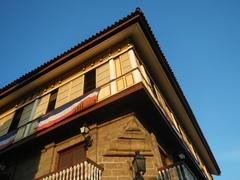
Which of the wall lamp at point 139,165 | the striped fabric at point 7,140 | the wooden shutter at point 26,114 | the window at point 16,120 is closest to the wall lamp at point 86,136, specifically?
the wall lamp at point 139,165

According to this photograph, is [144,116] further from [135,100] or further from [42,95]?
[42,95]

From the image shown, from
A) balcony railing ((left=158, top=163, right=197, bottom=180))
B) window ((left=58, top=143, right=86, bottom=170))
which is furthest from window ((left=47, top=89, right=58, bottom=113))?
balcony railing ((left=158, top=163, right=197, bottom=180))

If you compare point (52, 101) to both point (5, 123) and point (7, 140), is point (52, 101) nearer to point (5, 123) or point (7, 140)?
point (7, 140)

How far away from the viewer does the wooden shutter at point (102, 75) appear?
981cm

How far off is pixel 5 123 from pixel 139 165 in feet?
29.2

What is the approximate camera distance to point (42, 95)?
12.0 meters

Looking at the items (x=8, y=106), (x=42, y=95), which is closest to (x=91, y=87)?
(x=42, y=95)

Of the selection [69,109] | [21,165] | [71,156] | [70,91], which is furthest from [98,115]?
[21,165]

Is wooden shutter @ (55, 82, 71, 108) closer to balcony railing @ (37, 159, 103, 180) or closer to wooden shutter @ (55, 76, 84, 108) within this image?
wooden shutter @ (55, 76, 84, 108)

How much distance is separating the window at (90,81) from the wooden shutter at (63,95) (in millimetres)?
1009

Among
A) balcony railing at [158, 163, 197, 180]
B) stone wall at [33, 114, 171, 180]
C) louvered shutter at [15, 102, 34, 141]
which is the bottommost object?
balcony railing at [158, 163, 197, 180]

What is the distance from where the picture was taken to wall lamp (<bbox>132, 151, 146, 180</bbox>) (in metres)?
6.49

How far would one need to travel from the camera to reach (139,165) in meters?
6.54

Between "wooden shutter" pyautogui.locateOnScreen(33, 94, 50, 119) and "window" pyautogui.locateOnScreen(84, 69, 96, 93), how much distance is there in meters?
2.31
